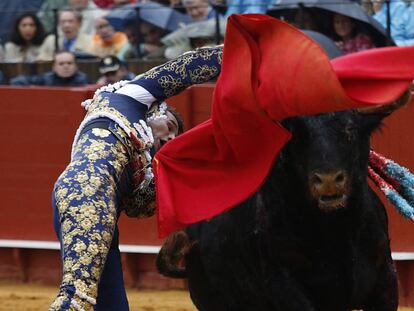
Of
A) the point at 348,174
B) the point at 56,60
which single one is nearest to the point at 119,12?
the point at 56,60

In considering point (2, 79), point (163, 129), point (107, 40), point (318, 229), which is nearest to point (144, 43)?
point (107, 40)

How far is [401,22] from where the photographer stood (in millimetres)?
8109

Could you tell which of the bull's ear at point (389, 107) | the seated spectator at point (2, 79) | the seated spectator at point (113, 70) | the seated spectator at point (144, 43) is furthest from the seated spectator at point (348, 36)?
the bull's ear at point (389, 107)

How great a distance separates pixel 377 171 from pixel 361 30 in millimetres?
3479

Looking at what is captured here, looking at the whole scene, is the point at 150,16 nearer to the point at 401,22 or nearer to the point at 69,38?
the point at 69,38

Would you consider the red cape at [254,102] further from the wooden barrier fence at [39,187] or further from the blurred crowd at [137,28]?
the blurred crowd at [137,28]

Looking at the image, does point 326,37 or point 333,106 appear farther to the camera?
point 326,37

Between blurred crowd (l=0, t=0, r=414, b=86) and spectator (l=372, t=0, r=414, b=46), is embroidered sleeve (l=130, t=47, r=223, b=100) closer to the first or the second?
blurred crowd (l=0, t=0, r=414, b=86)

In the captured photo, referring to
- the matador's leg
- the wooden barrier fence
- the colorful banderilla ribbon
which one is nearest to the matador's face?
the matador's leg

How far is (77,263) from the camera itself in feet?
12.9

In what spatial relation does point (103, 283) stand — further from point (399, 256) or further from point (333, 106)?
point (399, 256)

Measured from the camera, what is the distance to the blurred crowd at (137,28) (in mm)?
8141

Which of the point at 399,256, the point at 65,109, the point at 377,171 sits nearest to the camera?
the point at 377,171

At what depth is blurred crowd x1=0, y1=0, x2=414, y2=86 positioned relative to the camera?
8141 mm
